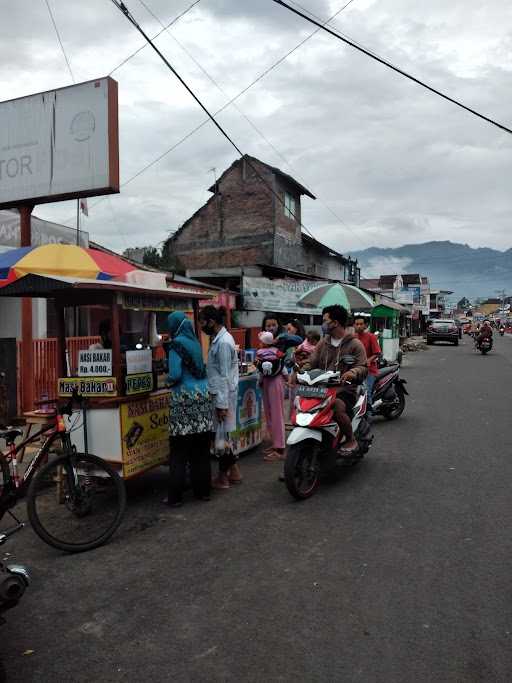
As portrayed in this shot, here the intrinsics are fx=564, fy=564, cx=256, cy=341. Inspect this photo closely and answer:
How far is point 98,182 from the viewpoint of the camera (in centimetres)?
923

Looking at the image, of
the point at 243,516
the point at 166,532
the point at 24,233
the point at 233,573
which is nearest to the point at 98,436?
the point at 166,532

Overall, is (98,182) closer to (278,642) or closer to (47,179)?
(47,179)

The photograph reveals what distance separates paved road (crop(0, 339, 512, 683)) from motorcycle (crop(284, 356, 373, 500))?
0.24 meters

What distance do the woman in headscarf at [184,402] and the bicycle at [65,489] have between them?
73cm

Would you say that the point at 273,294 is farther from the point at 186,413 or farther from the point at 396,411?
the point at 186,413

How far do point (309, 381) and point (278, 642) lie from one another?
310 centimetres

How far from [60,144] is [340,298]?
686 cm

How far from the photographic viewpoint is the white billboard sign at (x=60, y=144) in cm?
922

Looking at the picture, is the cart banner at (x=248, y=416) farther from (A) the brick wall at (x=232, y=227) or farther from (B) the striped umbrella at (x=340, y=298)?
(A) the brick wall at (x=232, y=227)

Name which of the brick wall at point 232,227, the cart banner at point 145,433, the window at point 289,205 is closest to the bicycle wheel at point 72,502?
the cart banner at point 145,433

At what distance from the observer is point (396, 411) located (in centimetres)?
1022

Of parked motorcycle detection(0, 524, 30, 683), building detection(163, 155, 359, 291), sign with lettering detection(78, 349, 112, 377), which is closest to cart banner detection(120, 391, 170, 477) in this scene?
sign with lettering detection(78, 349, 112, 377)

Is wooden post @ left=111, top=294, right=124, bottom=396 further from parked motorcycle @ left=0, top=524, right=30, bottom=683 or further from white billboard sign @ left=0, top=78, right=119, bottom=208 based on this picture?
white billboard sign @ left=0, top=78, right=119, bottom=208

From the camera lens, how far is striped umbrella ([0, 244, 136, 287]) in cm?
755
